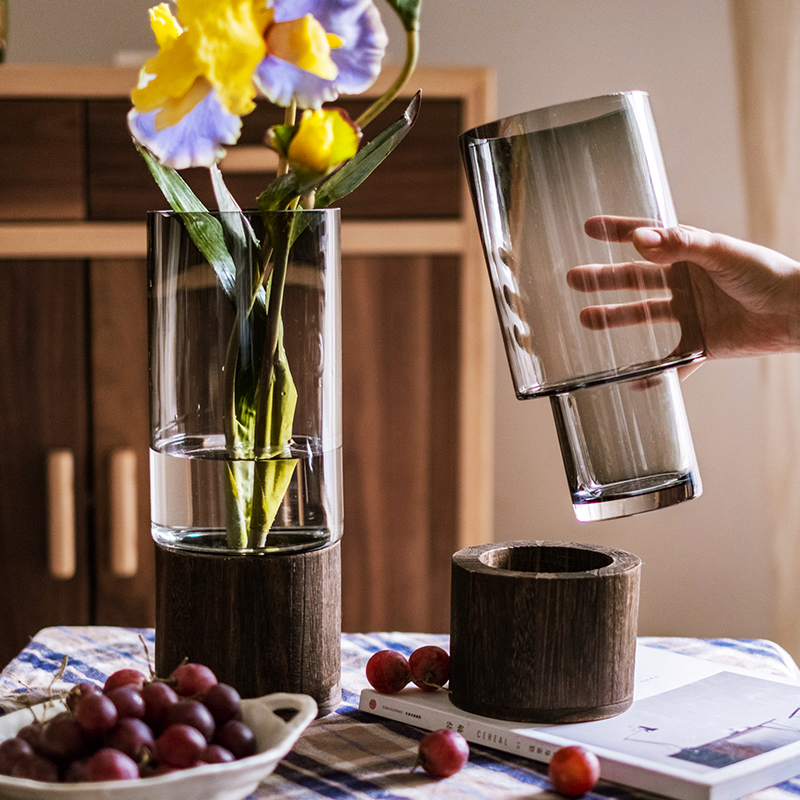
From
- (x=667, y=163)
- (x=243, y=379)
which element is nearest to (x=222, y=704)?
(x=243, y=379)

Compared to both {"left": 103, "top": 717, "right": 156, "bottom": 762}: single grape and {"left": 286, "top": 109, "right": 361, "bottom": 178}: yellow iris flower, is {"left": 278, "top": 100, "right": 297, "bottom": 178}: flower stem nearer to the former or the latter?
{"left": 286, "top": 109, "right": 361, "bottom": 178}: yellow iris flower

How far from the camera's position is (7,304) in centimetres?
182

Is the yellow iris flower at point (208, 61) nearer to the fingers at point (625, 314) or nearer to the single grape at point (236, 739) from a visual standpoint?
the fingers at point (625, 314)

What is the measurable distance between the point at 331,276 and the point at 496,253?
0.13 m

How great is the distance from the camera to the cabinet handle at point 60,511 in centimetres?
184

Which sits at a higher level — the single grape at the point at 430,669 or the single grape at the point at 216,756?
the single grape at the point at 216,756

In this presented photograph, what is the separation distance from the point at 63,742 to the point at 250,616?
196mm

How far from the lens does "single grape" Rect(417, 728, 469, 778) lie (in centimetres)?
64

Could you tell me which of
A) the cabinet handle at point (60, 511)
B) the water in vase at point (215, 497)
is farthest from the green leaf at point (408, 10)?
the cabinet handle at point (60, 511)

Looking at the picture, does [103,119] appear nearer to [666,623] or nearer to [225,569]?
[225,569]

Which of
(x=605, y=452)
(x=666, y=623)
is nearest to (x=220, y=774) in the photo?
(x=605, y=452)

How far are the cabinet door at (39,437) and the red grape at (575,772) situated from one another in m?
1.42

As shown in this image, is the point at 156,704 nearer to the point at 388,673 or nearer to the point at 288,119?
the point at 388,673

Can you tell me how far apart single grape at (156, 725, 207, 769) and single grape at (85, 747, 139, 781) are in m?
0.02
